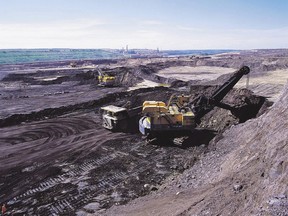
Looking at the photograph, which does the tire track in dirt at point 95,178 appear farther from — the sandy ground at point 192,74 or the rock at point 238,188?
the sandy ground at point 192,74

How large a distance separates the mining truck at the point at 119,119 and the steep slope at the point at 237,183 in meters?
7.85

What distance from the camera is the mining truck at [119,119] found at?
59.8ft

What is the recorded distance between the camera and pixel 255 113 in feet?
59.5

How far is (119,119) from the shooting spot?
18.2 metres

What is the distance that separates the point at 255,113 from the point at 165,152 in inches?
284

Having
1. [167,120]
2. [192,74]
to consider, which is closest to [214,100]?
[167,120]

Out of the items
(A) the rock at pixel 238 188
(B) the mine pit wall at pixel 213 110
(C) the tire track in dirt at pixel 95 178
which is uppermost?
(A) the rock at pixel 238 188

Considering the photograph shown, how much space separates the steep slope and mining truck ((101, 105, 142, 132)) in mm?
7850

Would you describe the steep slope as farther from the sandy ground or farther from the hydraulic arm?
the sandy ground

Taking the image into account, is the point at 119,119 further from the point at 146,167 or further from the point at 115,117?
the point at 146,167

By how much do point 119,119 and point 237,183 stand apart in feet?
39.0

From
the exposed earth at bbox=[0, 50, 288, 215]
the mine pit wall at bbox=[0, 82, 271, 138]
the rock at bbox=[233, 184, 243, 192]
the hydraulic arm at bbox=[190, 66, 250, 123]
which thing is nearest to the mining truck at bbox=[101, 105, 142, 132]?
the exposed earth at bbox=[0, 50, 288, 215]

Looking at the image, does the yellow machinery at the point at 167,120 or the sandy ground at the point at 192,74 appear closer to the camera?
the yellow machinery at the point at 167,120

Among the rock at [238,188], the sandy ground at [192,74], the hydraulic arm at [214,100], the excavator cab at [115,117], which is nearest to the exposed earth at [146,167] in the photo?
the rock at [238,188]
